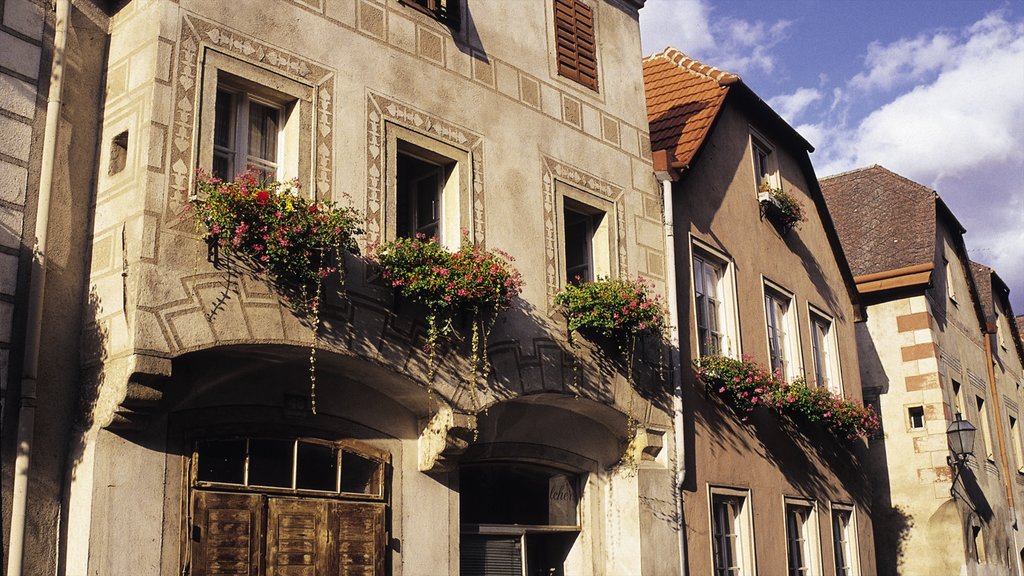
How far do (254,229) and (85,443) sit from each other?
1.86 meters

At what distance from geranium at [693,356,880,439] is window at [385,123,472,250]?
13.2 ft

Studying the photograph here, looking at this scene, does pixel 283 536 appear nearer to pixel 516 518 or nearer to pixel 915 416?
pixel 516 518

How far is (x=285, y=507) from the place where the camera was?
900 centimetres

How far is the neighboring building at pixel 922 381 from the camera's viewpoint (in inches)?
767

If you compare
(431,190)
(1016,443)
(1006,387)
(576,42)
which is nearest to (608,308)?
(431,190)

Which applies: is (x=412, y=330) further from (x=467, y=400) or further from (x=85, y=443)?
(x=85, y=443)

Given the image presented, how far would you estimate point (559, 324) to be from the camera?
11336mm

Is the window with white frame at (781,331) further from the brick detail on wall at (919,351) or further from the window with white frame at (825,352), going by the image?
the brick detail on wall at (919,351)

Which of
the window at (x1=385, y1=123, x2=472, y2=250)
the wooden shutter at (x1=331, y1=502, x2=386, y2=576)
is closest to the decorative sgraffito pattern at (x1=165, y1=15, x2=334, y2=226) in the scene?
the window at (x1=385, y1=123, x2=472, y2=250)

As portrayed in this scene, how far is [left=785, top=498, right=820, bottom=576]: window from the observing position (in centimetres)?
1509

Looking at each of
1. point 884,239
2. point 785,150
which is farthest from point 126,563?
point 884,239

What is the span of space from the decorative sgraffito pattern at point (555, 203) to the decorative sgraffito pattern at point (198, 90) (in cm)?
283

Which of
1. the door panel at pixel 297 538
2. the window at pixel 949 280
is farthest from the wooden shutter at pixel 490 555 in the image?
the window at pixel 949 280

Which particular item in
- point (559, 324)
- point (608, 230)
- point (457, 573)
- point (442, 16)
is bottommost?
point (457, 573)
